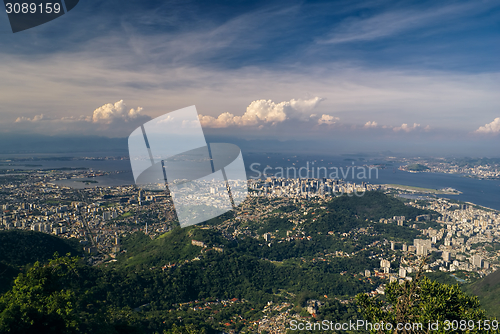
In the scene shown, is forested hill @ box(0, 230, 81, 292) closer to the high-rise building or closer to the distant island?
the high-rise building

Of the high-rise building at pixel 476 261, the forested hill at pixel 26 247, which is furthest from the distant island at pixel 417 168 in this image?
the forested hill at pixel 26 247

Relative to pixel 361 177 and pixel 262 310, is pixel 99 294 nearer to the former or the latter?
pixel 262 310

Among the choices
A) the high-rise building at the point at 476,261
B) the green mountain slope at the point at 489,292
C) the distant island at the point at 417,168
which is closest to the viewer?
the green mountain slope at the point at 489,292

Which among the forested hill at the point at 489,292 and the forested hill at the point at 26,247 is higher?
the forested hill at the point at 26,247

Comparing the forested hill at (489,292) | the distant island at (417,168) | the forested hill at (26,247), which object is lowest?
the distant island at (417,168)

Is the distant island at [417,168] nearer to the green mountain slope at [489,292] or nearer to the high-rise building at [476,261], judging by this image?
the high-rise building at [476,261]

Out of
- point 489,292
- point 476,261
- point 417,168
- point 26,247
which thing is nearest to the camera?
point 489,292

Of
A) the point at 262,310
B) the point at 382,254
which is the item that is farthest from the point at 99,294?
the point at 382,254

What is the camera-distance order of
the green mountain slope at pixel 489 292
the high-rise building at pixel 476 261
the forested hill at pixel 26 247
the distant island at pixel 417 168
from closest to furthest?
the green mountain slope at pixel 489 292 < the forested hill at pixel 26 247 < the high-rise building at pixel 476 261 < the distant island at pixel 417 168

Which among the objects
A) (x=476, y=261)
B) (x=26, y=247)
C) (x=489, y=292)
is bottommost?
(x=476, y=261)

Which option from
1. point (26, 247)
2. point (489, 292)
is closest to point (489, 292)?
point (489, 292)

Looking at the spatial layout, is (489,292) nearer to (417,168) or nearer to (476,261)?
(476,261)
